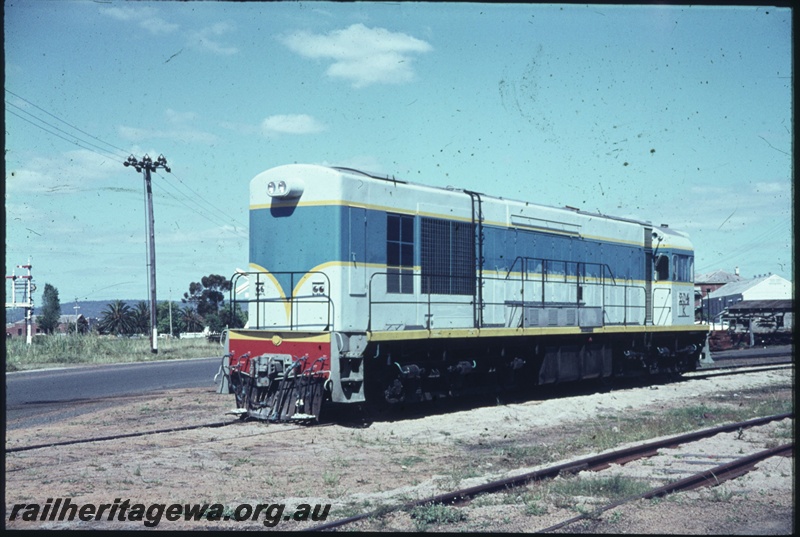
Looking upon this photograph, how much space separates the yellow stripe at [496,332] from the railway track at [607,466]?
3.68 meters

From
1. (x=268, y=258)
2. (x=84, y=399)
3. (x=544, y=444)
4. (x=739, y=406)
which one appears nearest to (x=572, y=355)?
(x=739, y=406)

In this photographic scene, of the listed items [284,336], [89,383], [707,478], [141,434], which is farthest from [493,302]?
[89,383]

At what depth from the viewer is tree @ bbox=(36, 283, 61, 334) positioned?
79100 millimetres

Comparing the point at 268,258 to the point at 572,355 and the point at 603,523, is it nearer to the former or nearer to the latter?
the point at 572,355

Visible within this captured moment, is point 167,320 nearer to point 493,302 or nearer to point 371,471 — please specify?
point 493,302

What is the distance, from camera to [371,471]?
838 centimetres

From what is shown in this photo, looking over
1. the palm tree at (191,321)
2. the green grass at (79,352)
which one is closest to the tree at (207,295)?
the palm tree at (191,321)

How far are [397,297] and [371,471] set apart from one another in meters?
4.58

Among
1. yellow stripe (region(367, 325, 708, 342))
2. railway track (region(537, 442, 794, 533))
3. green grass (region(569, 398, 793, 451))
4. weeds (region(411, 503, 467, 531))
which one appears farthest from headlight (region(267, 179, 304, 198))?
railway track (region(537, 442, 794, 533))

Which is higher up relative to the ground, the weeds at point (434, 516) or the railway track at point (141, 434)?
the weeds at point (434, 516)

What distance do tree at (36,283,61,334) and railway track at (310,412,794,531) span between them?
77910 mm

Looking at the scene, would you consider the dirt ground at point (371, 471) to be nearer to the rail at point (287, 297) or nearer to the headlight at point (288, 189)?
the rail at point (287, 297)

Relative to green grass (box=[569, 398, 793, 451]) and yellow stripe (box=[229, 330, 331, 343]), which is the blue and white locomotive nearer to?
yellow stripe (box=[229, 330, 331, 343])

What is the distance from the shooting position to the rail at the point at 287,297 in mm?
11805
